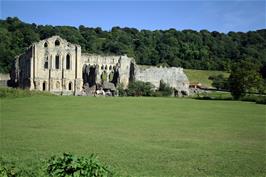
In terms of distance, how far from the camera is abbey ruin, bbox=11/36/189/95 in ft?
229

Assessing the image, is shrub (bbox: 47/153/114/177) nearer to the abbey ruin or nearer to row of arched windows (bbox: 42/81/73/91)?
the abbey ruin

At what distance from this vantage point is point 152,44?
136375mm

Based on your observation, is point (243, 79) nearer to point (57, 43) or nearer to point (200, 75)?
point (57, 43)

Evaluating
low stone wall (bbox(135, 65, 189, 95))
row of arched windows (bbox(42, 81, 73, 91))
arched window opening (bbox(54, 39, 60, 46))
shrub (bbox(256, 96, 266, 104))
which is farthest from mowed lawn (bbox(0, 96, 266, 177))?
low stone wall (bbox(135, 65, 189, 95))

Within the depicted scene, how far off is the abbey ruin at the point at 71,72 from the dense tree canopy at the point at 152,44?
2869 centimetres

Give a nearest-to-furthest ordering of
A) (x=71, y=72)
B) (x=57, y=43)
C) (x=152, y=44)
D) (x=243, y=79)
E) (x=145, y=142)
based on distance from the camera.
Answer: (x=145, y=142)
(x=243, y=79)
(x=71, y=72)
(x=57, y=43)
(x=152, y=44)

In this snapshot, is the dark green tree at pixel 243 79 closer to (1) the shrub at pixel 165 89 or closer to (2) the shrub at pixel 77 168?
(1) the shrub at pixel 165 89

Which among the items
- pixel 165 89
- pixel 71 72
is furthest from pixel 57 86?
pixel 165 89

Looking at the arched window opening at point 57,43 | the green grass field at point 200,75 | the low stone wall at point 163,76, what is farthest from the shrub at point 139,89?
the green grass field at point 200,75

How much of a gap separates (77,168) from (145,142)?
11.0 m

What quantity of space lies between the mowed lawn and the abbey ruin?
39.5 meters

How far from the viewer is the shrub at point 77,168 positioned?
7949 mm

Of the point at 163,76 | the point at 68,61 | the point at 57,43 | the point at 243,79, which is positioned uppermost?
the point at 57,43

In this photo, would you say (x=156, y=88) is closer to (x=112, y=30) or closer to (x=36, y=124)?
(x=36, y=124)
